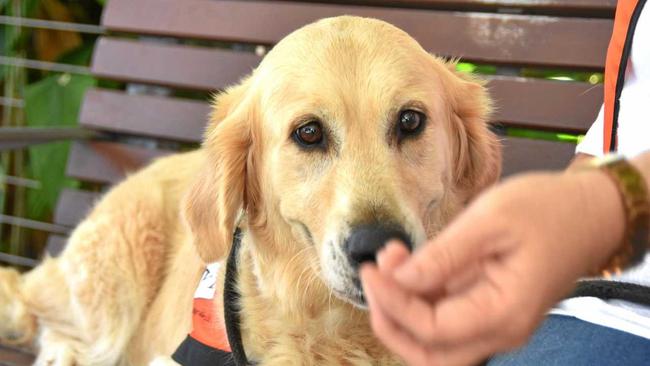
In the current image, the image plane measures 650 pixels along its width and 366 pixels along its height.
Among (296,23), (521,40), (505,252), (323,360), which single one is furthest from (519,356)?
(296,23)

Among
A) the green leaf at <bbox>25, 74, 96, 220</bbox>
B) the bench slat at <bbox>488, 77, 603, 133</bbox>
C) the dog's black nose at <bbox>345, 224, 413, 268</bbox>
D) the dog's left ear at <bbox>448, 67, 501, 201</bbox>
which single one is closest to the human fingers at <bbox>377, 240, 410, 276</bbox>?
the dog's black nose at <bbox>345, 224, 413, 268</bbox>

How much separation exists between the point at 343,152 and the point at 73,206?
5.97ft

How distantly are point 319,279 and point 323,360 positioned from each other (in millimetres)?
190

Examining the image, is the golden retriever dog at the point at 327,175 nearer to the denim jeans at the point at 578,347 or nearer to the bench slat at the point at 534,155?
the denim jeans at the point at 578,347

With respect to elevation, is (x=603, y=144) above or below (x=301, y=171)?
above

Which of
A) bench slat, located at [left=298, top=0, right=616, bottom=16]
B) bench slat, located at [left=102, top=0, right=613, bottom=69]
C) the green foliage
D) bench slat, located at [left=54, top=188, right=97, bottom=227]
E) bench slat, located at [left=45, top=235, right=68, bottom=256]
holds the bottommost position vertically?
bench slat, located at [left=45, top=235, right=68, bottom=256]

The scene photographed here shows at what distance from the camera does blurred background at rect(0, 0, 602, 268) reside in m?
3.33

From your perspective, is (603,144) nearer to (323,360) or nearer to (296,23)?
(323,360)

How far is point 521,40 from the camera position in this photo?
2.27 m

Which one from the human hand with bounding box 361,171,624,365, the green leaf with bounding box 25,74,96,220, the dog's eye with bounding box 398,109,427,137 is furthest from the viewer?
the green leaf with bounding box 25,74,96,220

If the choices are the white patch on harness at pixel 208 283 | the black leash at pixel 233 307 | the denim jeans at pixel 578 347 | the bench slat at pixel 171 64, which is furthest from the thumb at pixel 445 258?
the bench slat at pixel 171 64

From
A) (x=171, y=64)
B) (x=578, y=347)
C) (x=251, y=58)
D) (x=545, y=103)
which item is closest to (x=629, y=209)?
(x=578, y=347)

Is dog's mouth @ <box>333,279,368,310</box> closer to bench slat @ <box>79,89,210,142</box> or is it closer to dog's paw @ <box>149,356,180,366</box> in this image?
dog's paw @ <box>149,356,180,366</box>

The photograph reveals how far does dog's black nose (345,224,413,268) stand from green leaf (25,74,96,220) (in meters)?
2.36
